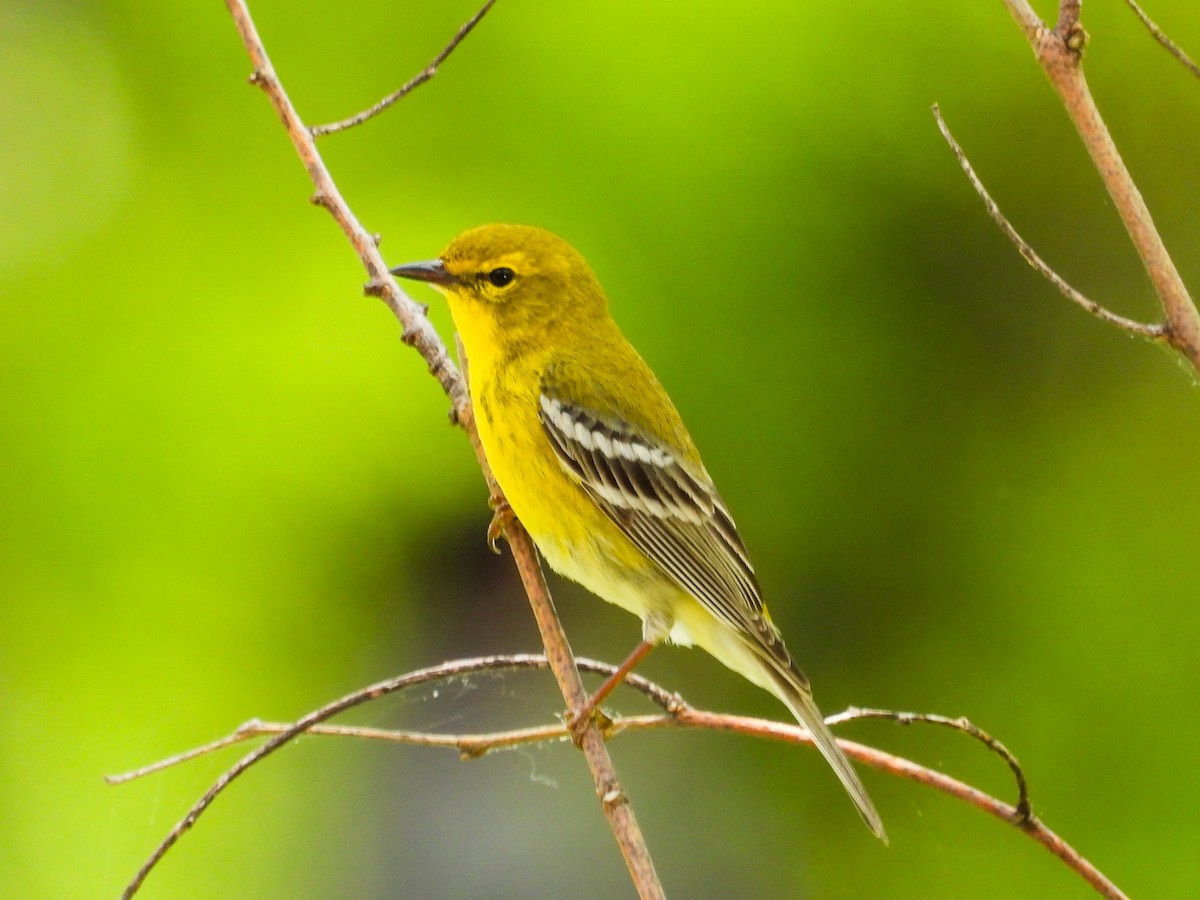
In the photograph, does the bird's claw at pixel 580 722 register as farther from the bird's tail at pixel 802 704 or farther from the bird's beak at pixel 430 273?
the bird's beak at pixel 430 273

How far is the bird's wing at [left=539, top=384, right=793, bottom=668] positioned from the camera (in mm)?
1305

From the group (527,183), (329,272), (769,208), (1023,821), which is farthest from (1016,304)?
(1023,821)

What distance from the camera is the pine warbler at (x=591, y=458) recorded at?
1293 millimetres

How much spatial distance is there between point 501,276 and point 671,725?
66 centimetres

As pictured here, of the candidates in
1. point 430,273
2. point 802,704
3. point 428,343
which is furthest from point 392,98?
point 802,704

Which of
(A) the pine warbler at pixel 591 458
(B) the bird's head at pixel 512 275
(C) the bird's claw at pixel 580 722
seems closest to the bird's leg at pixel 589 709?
(C) the bird's claw at pixel 580 722

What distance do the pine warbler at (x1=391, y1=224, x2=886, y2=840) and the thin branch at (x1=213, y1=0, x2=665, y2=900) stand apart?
167mm

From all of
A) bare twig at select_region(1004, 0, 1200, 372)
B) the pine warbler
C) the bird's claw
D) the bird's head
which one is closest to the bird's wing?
the pine warbler

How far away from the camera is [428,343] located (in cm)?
113

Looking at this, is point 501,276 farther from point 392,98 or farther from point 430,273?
point 392,98

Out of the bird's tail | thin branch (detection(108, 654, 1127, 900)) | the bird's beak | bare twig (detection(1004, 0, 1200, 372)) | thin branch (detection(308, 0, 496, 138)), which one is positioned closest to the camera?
bare twig (detection(1004, 0, 1200, 372))

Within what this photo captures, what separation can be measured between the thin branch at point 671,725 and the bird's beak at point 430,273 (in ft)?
1.78

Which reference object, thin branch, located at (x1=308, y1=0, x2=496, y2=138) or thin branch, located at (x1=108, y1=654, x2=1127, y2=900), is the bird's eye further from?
thin branch, located at (x1=108, y1=654, x2=1127, y2=900)

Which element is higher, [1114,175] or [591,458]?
[591,458]
